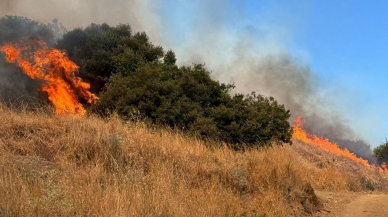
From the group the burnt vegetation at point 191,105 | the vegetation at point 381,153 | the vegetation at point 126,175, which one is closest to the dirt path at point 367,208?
the vegetation at point 126,175

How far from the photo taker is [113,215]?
5.96 m

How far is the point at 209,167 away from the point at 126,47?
24.5m

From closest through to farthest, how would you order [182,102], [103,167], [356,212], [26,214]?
[26,214], [103,167], [356,212], [182,102]

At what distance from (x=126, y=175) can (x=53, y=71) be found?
23940 mm

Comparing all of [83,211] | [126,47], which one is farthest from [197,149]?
[126,47]

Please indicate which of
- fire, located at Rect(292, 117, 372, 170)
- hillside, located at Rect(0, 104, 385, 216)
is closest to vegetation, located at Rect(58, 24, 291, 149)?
hillside, located at Rect(0, 104, 385, 216)

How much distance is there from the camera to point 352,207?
13578 mm

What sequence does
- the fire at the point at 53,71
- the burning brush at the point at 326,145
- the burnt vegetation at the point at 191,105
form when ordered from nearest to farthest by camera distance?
the burnt vegetation at the point at 191,105, the fire at the point at 53,71, the burning brush at the point at 326,145

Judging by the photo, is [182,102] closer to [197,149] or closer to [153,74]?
[153,74]

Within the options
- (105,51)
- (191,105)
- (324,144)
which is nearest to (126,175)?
(191,105)

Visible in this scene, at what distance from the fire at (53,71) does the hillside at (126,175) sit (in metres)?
14.1

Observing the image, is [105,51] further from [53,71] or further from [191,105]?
[191,105]

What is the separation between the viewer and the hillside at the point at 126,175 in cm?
632

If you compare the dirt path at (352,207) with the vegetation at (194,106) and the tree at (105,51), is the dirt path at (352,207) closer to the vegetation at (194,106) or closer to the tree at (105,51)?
the vegetation at (194,106)
